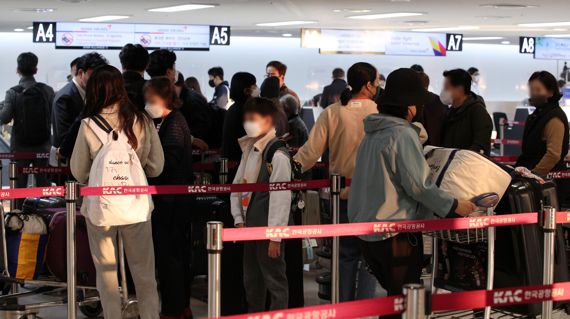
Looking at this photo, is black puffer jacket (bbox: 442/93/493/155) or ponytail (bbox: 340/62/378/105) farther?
black puffer jacket (bbox: 442/93/493/155)

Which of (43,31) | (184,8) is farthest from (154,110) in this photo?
(43,31)

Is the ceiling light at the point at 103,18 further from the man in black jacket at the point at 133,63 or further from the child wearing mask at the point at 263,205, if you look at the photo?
the child wearing mask at the point at 263,205

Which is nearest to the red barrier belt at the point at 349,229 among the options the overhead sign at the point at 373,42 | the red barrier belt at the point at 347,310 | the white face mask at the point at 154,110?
the red barrier belt at the point at 347,310

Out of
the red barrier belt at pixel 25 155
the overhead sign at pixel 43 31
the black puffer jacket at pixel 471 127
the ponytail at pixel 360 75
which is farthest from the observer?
the overhead sign at pixel 43 31

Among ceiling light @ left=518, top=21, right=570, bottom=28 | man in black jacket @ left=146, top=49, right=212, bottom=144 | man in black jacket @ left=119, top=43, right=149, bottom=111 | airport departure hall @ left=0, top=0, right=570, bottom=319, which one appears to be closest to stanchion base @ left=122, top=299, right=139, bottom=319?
airport departure hall @ left=0, top=0, right=570, bottom=319

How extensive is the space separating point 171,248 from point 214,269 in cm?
216

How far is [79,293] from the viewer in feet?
23.9

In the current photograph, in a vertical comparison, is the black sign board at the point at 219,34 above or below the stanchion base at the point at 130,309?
above

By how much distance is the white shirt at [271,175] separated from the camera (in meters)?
6.07

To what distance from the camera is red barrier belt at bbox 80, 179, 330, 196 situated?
18.9ft

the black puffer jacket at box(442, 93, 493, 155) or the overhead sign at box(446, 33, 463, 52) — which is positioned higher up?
the overhead sign at box(446, 33, 463, 52)

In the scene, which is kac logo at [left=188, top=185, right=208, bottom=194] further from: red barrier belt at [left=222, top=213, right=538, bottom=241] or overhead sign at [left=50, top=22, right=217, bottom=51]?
overhead sign at [left=50, top=22, right=217, bottom=51]

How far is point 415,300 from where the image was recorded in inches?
149

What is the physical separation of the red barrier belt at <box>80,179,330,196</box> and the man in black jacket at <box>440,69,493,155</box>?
58.7 inches
